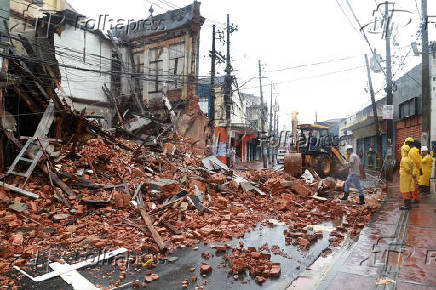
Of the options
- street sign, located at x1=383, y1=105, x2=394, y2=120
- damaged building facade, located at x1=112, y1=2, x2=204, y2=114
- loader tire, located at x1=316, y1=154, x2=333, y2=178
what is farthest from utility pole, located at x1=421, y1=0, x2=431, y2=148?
damaged building facade, located at x1=112, y1=2, x2=204, y2=114

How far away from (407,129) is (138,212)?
19.2 metres

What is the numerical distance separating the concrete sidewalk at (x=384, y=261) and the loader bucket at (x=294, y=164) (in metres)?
8.08

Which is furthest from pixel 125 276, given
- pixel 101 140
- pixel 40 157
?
pixel 101 140

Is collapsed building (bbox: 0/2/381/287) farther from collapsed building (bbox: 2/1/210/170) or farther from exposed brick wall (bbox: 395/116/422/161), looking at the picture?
exposed brick wall (bbox: 395/116/422/161)

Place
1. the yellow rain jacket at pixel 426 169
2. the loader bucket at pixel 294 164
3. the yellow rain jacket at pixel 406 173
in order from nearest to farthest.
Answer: the yellow rain jacket at pixel 406 173, the yellow rain jacket at pixel 426 169, the loader bucket at pixel 294 164

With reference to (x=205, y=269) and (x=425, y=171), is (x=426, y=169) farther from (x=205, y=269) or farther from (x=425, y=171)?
(x=205, y=269)

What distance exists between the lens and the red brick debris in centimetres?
505

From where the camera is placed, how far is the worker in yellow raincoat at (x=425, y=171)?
32.1 feet

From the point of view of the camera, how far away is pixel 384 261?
421cm

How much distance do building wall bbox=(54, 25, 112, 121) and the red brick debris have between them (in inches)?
375

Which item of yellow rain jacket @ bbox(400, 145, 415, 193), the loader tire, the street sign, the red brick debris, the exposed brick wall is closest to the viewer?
the red brick debris

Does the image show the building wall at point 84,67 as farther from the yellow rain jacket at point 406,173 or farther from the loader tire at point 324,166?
the yellow rain jacket at point 406,173

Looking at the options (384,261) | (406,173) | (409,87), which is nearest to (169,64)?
(409,87)

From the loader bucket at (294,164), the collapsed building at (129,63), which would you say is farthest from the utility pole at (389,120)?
the collapsed building at (129,63)
